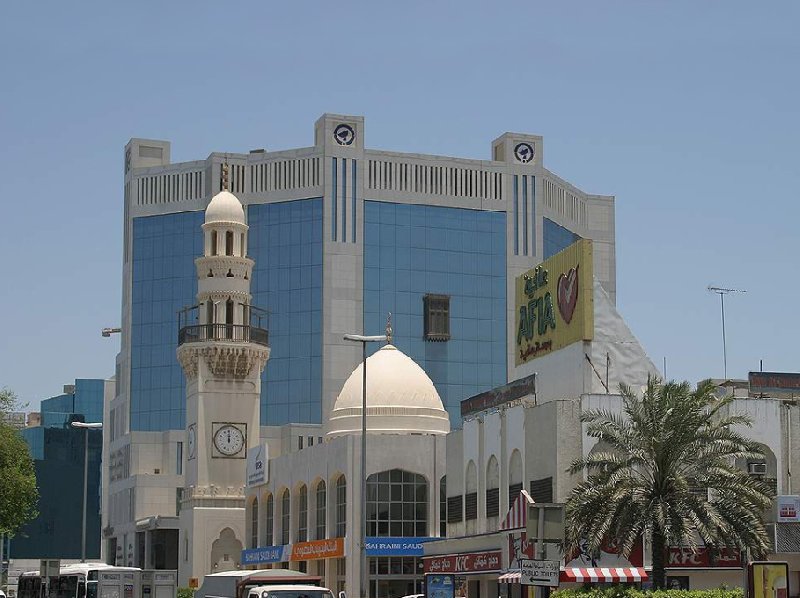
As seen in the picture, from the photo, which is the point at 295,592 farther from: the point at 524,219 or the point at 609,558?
the point at 524,219

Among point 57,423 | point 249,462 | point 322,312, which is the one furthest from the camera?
point 57,423

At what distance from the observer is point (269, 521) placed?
78938 mm

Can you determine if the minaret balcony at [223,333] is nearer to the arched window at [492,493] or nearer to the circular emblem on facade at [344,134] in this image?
the arched window at [492,493]

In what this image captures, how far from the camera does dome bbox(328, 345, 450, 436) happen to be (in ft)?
235

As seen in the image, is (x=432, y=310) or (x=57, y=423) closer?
(x=432, y=310)

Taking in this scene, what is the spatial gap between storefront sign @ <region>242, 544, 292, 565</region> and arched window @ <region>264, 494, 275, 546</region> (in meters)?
0.79

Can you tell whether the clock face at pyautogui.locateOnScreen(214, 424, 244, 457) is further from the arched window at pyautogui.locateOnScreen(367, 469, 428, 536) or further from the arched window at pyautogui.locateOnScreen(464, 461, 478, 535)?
the arched window at pyautogui.locateOnScreen(464, 461, 478, 535)

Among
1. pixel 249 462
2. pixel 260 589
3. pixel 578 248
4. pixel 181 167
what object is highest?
Answer: pixel 181 167

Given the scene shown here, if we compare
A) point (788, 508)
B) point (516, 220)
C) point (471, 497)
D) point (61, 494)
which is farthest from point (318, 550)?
point (61, 494)

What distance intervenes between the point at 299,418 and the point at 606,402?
211 feet

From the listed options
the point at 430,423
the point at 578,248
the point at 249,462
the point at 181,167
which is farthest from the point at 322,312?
the point at 578,248

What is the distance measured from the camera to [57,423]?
570ft

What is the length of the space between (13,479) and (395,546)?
1712cm

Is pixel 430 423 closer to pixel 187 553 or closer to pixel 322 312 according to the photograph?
pixel 187 553
